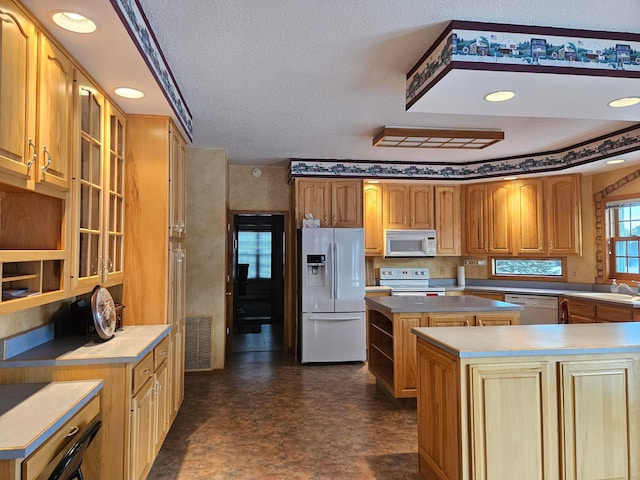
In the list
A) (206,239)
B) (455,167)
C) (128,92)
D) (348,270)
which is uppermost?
(455,167)

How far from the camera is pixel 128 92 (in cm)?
252

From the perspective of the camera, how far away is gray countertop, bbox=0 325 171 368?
6.51ft

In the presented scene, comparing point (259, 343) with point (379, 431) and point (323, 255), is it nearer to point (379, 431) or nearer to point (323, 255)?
point (323, 255)

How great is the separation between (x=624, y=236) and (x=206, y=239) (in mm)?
4903

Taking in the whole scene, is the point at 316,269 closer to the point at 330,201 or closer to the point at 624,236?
the point at 330,201

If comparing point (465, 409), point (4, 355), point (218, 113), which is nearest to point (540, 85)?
point (465, 409)

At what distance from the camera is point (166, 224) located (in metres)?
2.94

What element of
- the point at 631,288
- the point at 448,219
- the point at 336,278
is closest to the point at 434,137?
the point at 336,278

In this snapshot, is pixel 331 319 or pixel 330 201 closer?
pixel 331 319

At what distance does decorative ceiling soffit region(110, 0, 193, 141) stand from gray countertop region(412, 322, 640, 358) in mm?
2147

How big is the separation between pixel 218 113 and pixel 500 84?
7.39 ft

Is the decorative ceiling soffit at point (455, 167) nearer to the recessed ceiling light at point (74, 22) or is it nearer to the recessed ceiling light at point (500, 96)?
the recessed ceiling light at point (500, 96)

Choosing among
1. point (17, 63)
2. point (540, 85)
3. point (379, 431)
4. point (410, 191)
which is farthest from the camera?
point (410, 191)

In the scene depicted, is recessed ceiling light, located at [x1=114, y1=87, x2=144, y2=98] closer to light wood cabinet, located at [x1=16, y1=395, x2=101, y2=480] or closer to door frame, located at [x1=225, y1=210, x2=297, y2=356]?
light wood cabinet, located at [x1=16, y1=395, x2=101, y2=480]
